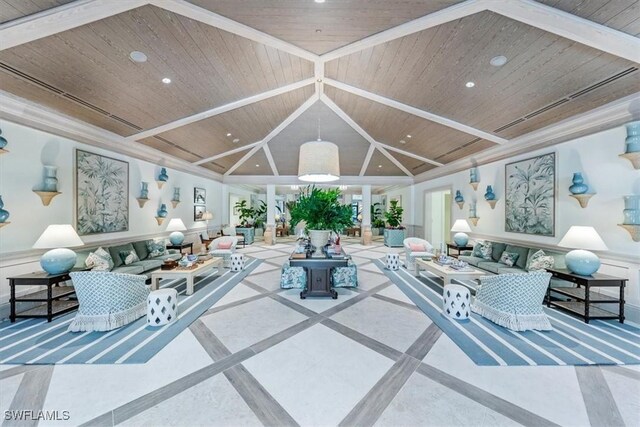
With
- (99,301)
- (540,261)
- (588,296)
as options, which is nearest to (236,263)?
(99,301)

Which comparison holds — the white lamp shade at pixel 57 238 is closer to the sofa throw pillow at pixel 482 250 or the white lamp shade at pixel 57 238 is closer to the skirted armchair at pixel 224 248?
the skirted armchair at pixel 224 248

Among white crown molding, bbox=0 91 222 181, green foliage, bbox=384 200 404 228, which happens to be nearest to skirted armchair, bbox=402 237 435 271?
green foliage, bbox=384 200 404 228

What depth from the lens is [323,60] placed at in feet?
11.8

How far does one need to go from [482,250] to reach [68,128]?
324 inches

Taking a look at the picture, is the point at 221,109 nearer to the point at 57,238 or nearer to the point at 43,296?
the point at 57,238

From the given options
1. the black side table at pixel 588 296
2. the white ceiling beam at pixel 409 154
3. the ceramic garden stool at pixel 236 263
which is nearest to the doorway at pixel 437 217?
the white ceiling beam at pixel 409 154

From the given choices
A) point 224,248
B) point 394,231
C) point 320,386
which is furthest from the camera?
point 394,231

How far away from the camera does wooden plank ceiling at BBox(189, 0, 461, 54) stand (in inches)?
96.2

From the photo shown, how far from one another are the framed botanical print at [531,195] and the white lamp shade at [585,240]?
0.95 meters

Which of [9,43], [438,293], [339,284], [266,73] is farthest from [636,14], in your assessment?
[9,43]

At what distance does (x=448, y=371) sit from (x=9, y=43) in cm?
545

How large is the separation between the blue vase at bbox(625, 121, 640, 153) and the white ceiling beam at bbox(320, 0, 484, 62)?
8.40ft

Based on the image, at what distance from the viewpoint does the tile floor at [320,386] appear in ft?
5.56

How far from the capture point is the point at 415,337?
2775 mm
